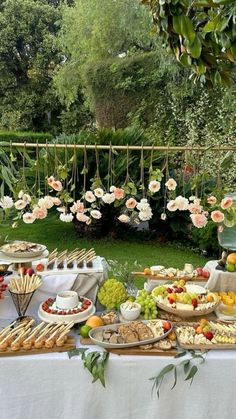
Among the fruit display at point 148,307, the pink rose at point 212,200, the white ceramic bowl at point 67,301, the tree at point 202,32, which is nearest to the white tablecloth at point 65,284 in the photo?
the white ceramic bowl at point 67,301

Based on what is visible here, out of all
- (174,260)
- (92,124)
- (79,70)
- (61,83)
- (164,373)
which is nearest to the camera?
(164,373)

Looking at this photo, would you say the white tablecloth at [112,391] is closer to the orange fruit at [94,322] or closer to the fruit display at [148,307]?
the orange fruit at [94,322]

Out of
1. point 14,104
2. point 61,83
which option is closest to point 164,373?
point 61,83

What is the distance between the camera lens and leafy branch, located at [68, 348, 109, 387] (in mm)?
1916

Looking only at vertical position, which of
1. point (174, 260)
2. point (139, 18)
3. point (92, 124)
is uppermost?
point (139, 18)

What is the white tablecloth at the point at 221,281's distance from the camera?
263 centimetres

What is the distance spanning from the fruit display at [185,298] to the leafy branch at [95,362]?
566 millimetres

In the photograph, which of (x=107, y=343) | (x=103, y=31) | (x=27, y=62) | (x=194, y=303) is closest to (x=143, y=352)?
(x=107, y=343)

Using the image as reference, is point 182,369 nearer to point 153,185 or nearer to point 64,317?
point 64,317

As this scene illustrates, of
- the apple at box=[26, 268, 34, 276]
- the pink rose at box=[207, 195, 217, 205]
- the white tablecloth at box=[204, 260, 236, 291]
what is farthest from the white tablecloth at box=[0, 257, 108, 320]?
the pink rose at box=[207, 195, 217, 205]

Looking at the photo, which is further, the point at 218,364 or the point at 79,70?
the point at 79,70

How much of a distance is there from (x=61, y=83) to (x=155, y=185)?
10.6 metres

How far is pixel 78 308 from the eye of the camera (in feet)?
7.72

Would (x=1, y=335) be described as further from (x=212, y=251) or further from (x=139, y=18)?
(x=139, y=18)
